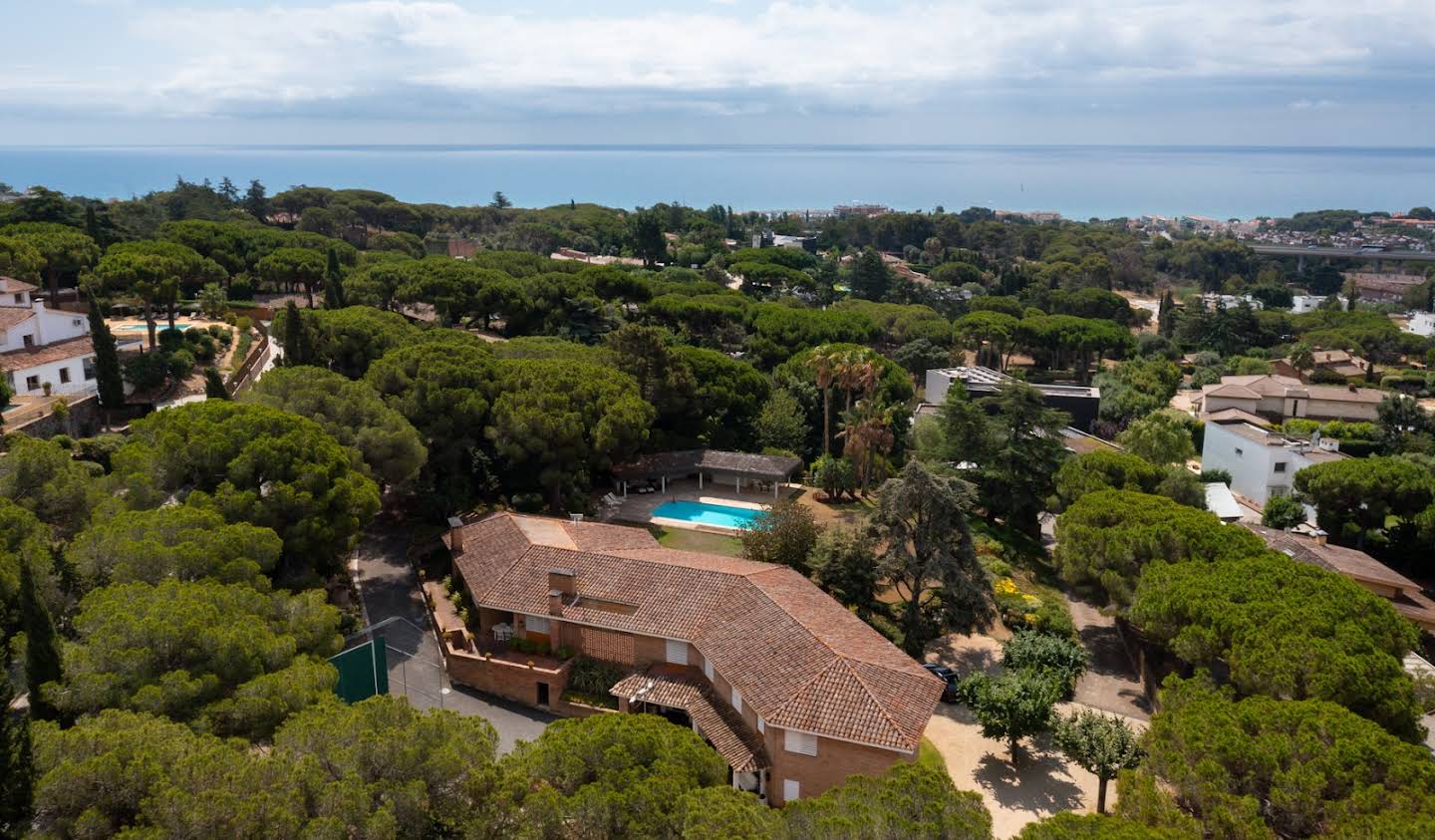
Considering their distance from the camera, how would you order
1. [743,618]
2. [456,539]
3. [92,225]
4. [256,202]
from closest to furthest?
[743,618], [456,539], [92,225], [256,202]

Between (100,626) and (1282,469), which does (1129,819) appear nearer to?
(100,626)

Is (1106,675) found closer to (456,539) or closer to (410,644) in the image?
(456,539)

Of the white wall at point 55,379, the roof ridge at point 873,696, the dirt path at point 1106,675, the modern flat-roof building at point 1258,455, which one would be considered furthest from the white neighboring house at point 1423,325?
the white wall at point 55,379

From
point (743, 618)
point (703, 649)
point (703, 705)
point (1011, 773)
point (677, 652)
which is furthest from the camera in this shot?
point (677, 652)

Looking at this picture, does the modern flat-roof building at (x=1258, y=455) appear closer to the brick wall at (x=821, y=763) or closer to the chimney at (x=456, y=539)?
the brick wall at (x=821, y=763)

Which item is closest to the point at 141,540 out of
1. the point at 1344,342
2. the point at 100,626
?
the point at 100,626

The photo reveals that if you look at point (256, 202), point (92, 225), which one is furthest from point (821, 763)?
point (256, 202)

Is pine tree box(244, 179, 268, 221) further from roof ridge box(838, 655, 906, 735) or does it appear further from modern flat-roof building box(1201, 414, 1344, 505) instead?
roof ridge box(838, 655, 906, 735)
